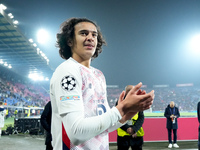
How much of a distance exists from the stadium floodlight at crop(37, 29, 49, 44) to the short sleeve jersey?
45.1 metres

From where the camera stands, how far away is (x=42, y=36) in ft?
148

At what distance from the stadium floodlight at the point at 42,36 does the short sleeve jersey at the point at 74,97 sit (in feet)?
148

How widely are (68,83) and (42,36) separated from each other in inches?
1846

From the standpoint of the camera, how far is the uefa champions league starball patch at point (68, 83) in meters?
1.20

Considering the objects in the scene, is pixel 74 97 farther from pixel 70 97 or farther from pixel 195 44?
pixel 195 44

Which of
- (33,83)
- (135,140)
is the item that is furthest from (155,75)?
(135,140)

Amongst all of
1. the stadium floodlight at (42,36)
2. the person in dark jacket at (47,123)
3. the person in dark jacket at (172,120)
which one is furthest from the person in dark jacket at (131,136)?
the stadium floodlight at (42,36)

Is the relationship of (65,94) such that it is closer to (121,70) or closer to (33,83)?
(33,83)

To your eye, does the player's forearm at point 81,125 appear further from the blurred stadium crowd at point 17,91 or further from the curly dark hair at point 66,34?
the blurred stadium crowd at point 17,91

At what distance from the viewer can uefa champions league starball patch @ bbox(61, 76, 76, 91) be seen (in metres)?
1.20

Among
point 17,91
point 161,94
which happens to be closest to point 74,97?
point 17,91

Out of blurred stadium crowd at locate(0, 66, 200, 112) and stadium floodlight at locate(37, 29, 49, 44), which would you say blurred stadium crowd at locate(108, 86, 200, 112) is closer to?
blurred stadium crowd at locate(0, 66, 200, 112)

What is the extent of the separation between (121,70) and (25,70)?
35.2m

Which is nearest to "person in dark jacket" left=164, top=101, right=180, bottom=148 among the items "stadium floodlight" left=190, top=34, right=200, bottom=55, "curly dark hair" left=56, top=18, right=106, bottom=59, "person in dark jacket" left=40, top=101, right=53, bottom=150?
"person in dark jacket" left=40, top=101, right=53, bottom=150
